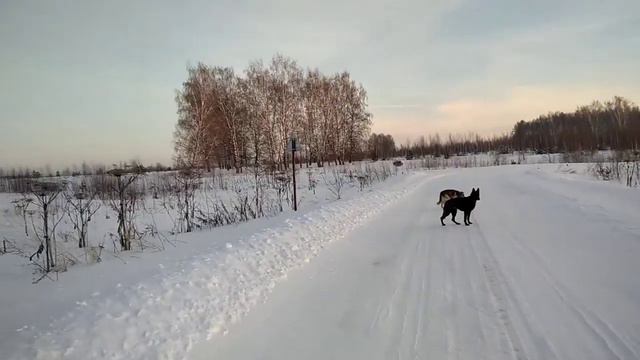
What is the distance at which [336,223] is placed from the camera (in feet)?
31.3

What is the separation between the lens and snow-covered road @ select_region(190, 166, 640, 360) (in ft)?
11.6

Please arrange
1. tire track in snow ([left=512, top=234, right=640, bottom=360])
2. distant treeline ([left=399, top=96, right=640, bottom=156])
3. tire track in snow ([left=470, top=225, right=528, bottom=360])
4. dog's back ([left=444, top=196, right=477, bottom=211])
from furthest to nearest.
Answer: distant treeline ([left=399, top=96, right=640, bottom=156])
dog's back ([left=444, top=196, right=477, bottom=211])
tire track in snow ([left=470, top=225, right=528, bottom=360])
tire track in snow ([left=512, top=234, right=640, bottom=360])

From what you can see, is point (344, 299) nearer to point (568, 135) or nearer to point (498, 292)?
point (498, 292)

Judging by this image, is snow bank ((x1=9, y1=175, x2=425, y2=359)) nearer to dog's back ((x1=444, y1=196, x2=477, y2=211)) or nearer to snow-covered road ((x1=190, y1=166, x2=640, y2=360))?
snow-covered road ((x1=190, y1=166, x2=640, y2=360))

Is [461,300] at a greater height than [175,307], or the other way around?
[175,307]

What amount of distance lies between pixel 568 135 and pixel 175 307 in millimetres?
86697

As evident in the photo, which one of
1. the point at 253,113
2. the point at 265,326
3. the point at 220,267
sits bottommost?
the point at 265,326

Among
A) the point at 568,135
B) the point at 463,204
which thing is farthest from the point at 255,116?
the point at 568,135

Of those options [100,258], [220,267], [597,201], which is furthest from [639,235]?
[100,258]

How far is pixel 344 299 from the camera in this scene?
16.1 feet

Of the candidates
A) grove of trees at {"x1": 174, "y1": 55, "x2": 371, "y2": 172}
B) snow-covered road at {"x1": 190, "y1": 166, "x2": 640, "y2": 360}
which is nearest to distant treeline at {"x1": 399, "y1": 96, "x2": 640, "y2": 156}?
grove of trees at {"x1": 174, "y1": 55, "x2": 371, "y2": 172}

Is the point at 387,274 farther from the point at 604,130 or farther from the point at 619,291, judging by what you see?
the point at 604,130

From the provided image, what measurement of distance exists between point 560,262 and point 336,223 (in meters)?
4.95

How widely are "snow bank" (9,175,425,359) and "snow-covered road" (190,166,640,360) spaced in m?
0.24
